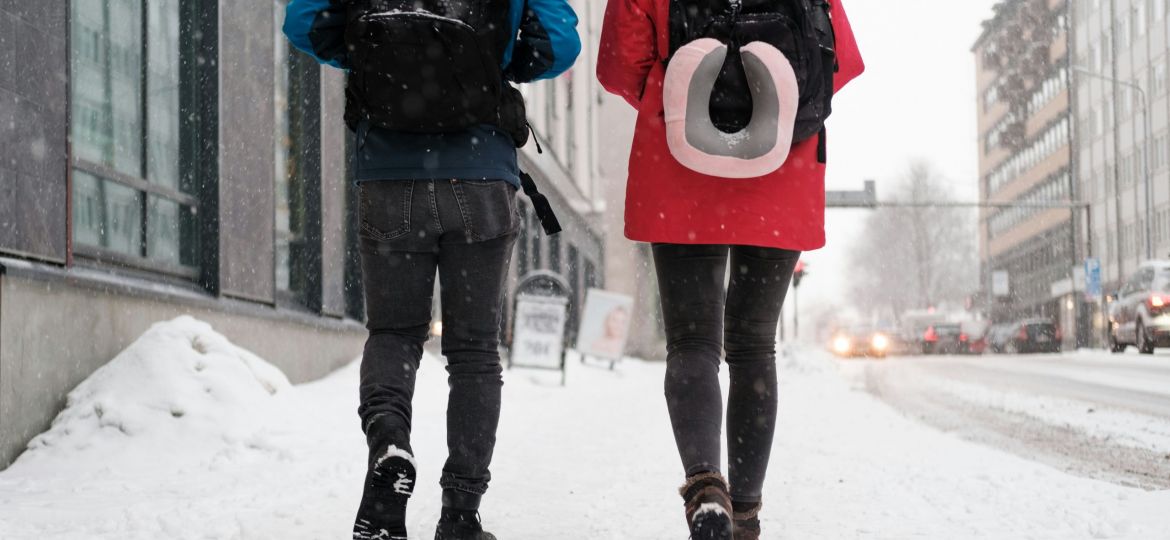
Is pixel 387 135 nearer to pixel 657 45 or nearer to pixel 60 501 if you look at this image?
pixel 657 45

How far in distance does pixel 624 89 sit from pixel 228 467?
3.09 m

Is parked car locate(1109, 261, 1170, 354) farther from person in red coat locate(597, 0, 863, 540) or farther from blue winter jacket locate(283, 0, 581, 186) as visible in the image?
blue winter jacket locate(283, 0, 581, 186)

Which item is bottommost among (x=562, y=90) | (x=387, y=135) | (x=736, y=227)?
(x=736, y=227)

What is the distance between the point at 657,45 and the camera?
127 inches

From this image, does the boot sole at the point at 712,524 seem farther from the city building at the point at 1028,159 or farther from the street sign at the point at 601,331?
the city building at the point at 1028,159

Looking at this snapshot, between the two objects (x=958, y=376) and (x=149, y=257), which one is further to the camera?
(x=958, y=376)

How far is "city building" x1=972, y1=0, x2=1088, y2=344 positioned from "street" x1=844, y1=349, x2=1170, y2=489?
3693cm

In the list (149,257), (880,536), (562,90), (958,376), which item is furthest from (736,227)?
(562,90)

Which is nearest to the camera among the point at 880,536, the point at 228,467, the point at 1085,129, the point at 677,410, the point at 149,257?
the point at 677,410

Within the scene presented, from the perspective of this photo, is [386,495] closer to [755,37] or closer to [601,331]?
[755,37]

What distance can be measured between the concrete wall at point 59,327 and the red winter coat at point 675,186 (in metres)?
3.52

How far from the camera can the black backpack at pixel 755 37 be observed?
3111 millimetres

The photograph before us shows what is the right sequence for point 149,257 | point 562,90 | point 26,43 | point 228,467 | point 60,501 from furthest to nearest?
point 562,90 < point 149,257 < point 26,43 < point 228,467 < point 60,501

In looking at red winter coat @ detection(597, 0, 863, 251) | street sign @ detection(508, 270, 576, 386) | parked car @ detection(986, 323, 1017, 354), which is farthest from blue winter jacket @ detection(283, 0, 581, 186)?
parked car @ detection(986, 323, 1017, 354)
